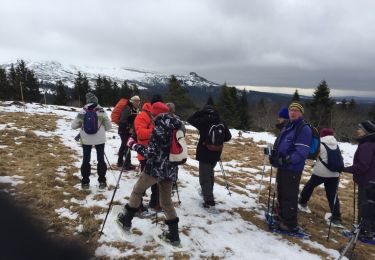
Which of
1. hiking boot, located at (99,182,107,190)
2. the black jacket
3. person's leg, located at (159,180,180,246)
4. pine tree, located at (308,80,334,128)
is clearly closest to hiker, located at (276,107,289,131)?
the black jacket

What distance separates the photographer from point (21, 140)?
1231cm

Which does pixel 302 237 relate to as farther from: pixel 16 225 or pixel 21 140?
pixel 21 140

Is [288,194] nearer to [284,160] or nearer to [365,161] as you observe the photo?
[284,160]

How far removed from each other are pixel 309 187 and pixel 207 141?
346cm

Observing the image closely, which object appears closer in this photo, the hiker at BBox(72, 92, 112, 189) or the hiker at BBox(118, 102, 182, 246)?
the hiker at BBox(118, 102, 182, 246)

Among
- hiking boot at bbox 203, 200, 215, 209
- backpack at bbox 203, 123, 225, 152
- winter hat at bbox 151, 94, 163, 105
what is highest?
winter hat at bbox 151, 94, 163, 105

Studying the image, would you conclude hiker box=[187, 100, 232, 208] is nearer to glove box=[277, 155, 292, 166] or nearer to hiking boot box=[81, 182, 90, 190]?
glove box=[277, 155, 292, 166]

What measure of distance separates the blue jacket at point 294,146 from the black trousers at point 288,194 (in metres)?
0.17

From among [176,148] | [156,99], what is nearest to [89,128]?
[156,99]

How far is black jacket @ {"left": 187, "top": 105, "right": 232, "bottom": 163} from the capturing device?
6953mm

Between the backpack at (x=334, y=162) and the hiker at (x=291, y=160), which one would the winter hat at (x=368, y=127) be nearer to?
the backpack at (x=334, y=162)

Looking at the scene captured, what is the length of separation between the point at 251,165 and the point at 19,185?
365 inches

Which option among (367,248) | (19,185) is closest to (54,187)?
(19,185)

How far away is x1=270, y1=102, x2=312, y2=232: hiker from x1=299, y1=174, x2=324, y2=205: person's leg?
5.65 ft
